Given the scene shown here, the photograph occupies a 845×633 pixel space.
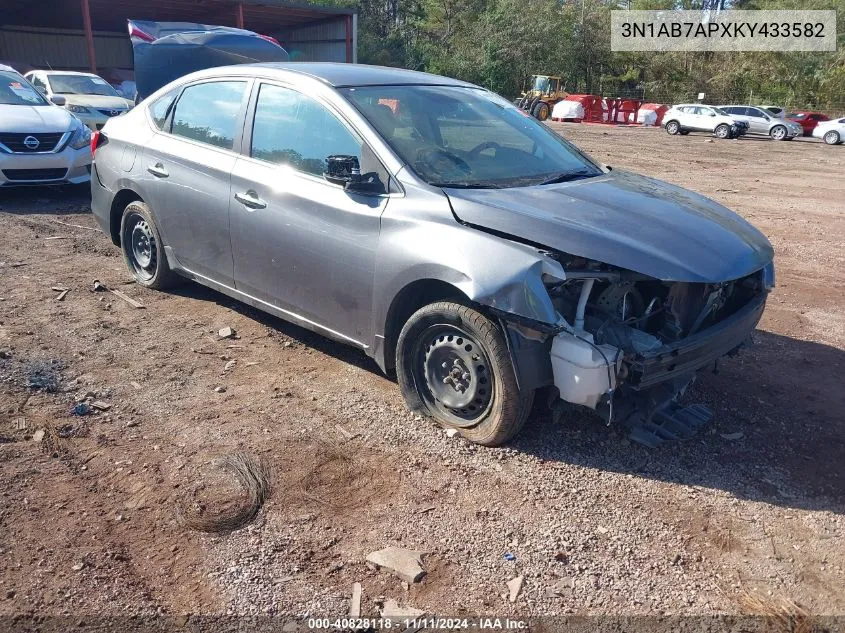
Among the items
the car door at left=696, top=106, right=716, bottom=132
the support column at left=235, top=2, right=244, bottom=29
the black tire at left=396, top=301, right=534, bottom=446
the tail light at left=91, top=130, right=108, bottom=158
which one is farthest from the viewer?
the car door at left=696, top=106, right=716, bottom=132

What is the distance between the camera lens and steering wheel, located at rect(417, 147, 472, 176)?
4141mm

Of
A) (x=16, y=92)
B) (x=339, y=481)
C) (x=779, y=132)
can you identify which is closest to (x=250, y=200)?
(x=339, y=481)

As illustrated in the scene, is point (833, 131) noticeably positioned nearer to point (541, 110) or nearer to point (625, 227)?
point (541, 110)

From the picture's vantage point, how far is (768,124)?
31.2 metres

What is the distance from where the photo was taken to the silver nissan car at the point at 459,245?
3498 millimetres

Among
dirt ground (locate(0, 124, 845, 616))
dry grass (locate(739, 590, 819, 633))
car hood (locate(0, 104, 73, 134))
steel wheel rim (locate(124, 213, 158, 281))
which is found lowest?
dry grass (locate(739, 590, 819, 633))

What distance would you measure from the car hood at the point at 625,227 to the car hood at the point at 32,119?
7.58 meters

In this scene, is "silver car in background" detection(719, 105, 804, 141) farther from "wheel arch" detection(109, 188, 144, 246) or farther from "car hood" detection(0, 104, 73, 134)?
"wheel arch" detection(109, 188, 144, 246)

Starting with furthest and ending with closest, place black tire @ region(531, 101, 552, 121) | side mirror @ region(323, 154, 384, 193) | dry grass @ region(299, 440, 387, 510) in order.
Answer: black tire @ region(531, 101, 552, 121) → side mirror @ region(323, 154, 384, 193) → dry grass @ region(299, 440, 387, 510)

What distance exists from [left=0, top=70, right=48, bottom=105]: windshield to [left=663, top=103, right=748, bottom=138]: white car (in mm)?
27911

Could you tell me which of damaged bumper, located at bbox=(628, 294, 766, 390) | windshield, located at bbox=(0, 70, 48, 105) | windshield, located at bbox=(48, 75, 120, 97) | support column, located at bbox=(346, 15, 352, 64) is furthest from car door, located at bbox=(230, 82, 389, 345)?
support column, located at bbox=(346, 15, 352, 64)

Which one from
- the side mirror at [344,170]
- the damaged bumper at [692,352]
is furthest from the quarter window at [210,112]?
the damaged bumper at [692,352]

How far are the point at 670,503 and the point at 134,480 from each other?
2.54m

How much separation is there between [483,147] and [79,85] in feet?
48.6
